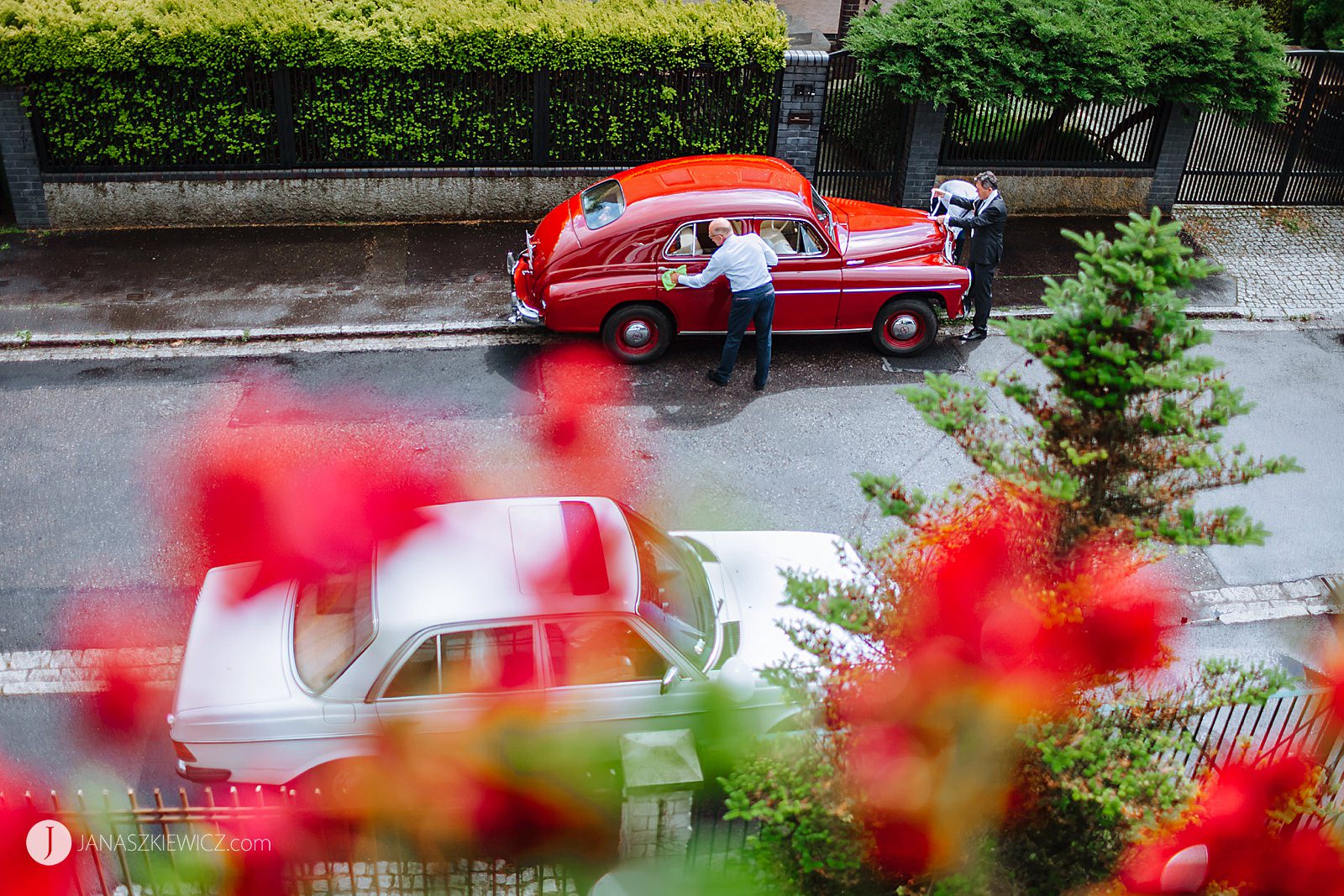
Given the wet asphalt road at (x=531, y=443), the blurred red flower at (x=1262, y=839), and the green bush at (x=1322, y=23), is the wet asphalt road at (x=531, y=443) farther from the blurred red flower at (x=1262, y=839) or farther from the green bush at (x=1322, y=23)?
the green bush at (x=1322, y=23)

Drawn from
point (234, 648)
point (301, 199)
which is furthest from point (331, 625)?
point (301, 199)

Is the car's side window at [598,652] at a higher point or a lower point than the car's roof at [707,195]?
lower

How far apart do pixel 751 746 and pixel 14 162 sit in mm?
11326

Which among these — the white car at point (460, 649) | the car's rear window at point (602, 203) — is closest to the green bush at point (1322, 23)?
the car's rear window at point (602, 203)

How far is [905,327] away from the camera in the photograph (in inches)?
432

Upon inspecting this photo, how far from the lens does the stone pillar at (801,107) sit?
13.2 m

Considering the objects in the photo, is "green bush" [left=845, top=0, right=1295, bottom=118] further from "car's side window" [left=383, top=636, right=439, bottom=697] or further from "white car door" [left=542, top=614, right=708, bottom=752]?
"car's side window" [left=383, top=636, right=439, bottom=697]

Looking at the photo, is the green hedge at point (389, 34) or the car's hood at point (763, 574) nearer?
the car's hood at point (763, 574)

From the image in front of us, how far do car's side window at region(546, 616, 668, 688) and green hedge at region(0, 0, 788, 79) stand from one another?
8.81 m

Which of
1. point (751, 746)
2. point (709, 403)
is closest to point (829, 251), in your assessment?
point (709, 403)

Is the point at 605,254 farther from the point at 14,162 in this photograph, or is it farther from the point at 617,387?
the point at 14,162

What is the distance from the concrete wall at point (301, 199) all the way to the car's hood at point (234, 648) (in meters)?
7.56

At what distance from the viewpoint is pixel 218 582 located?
683 centimetres

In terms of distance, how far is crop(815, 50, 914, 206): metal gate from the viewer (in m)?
13.7
